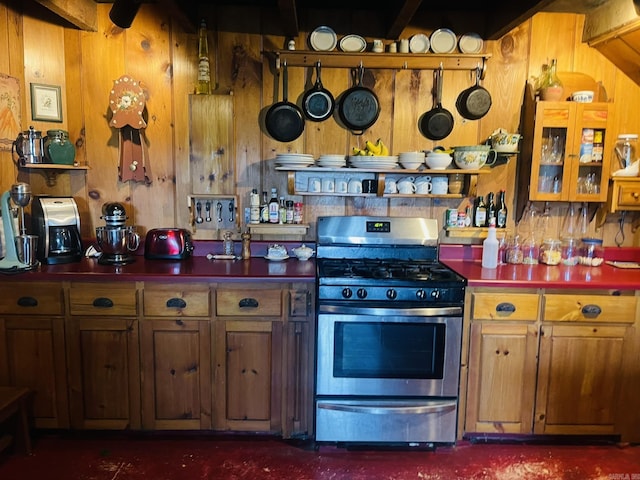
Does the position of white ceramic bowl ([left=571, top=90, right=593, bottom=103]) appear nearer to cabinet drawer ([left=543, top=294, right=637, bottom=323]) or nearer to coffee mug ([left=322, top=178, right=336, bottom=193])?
cabinet drawer ([left=543, top=294, right=637, bottom=323])

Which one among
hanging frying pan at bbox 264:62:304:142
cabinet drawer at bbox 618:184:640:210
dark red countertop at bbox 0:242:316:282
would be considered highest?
hanging frying pan at bbox 264:62:304:142

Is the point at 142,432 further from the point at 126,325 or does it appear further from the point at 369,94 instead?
the point at 369,94

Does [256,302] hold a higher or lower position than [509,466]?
higher

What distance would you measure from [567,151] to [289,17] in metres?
1.70

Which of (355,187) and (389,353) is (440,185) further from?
(389,353)

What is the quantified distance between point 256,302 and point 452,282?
0.96 m

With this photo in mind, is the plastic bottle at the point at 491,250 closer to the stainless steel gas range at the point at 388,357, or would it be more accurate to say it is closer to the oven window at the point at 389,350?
the stainless steel gas range at the point at 388,357

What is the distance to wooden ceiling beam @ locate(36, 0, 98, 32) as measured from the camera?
2.25m

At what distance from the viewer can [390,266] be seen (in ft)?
7.95

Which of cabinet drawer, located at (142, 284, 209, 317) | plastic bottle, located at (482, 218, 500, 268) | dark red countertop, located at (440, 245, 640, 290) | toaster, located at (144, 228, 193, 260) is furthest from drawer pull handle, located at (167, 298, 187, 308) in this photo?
plastic bottle, located at (482, 218, 500, 268)

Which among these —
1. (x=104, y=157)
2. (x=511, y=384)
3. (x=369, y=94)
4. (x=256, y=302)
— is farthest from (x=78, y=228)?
(x=511, y=384)

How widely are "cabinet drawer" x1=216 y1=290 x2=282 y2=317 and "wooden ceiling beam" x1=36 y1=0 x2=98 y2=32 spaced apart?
1.67 meters

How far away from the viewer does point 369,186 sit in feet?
8.62

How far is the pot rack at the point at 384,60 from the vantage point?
2.55 m
